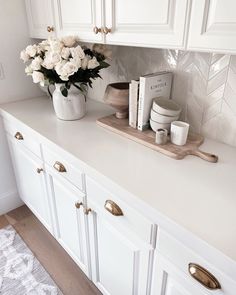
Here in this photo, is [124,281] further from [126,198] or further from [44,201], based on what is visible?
[44,201]

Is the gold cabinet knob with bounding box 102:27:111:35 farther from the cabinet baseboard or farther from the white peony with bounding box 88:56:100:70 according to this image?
the cabinet baseboard

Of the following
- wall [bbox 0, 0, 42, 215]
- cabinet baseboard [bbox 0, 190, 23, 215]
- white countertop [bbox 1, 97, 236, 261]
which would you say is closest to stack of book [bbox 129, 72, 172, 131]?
white countertop [bbox 1, 97, 236, 261]

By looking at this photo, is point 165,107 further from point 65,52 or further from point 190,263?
point 190,263

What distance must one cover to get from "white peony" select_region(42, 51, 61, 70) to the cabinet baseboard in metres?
1.21

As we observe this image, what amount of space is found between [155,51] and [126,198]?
2.65ft

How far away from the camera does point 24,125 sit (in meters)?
1.35

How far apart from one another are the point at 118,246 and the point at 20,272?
899mm

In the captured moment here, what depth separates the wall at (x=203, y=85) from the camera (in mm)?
1009

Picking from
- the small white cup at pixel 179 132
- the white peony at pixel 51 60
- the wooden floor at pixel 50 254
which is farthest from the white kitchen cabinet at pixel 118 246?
the white peony at pixel 51 60

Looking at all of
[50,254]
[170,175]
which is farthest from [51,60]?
[50,254]

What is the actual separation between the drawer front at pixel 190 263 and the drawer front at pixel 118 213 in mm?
46

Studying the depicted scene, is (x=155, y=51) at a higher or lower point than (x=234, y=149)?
higher

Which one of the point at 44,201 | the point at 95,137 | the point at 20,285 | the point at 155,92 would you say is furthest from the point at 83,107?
the point at 20,285

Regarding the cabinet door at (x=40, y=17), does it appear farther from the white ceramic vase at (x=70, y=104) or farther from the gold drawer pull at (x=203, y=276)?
the gold drawer pull at (x=203, y=276)
